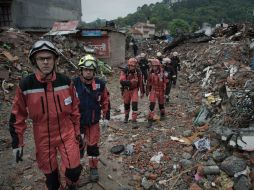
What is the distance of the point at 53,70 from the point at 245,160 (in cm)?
337

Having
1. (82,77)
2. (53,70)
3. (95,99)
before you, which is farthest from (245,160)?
(53,70)

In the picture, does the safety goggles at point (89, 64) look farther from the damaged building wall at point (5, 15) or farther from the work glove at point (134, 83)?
the damaged building wall at point (5, 15)

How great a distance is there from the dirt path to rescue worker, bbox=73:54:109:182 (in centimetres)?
76

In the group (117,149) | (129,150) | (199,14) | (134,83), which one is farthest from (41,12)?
(199,14)

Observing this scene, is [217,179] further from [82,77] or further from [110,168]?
[82,77]

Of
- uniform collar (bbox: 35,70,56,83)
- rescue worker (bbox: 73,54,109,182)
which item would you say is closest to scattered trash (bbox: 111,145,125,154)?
rescue worker (bbox: 73,54,109,182)

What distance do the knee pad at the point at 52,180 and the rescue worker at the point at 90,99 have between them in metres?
0.95

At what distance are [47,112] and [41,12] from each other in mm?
24698

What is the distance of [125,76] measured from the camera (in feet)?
27.0

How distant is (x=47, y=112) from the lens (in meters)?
3.86

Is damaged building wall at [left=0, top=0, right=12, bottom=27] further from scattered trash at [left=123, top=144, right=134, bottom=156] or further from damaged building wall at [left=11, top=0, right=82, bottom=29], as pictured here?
scattered trash at [left=123, top=144, right=134, bottom=156]

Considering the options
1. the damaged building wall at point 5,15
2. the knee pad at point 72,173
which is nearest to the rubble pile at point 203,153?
the knee pad at point 72,173

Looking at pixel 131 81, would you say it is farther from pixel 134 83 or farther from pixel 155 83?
pixel 155 83

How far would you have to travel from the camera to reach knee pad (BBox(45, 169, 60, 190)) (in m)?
4.24
